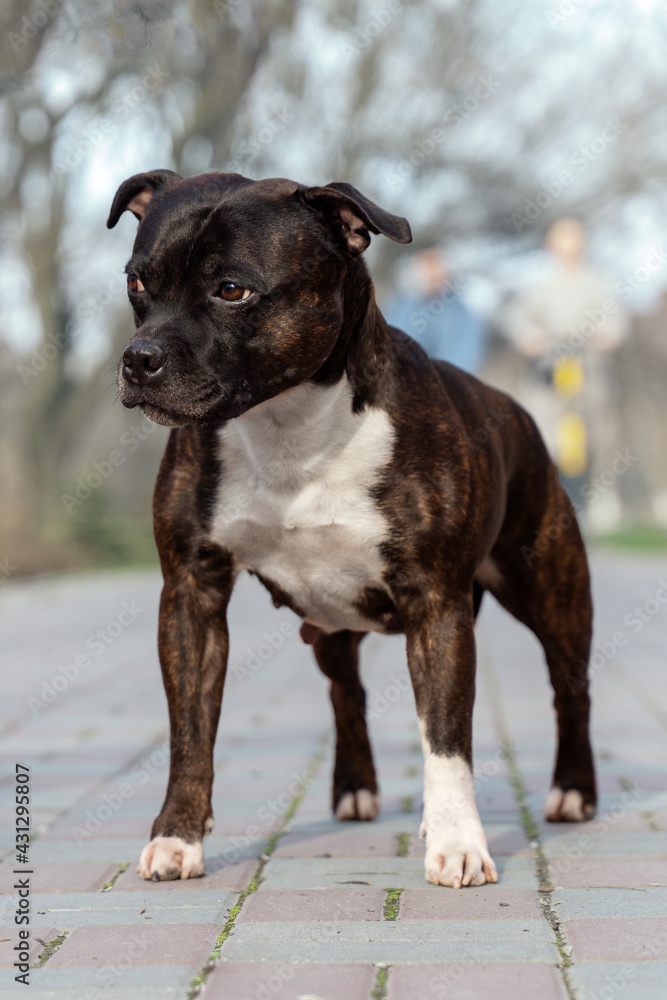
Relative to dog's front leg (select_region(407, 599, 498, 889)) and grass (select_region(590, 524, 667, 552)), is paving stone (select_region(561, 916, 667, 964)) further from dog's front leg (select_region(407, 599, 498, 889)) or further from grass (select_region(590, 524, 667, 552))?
grass (select_region(590, 524, 667, 552))

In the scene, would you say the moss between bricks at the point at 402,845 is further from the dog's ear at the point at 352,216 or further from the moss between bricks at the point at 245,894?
the dog's ear at the point at 352,216

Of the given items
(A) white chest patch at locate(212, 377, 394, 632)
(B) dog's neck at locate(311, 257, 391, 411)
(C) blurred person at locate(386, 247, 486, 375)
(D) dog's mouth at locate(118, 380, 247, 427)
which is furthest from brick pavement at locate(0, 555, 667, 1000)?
(C) blurred person at locate(386, 247, 486, 375)

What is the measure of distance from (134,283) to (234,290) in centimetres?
31

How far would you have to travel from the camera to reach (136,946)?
8.29ft

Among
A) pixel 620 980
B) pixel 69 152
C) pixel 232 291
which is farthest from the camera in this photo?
pixel 69 152

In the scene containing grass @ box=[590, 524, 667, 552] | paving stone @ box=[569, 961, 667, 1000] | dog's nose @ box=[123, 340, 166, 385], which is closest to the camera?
paving stone @ box=[569, 961, 667, 1000]

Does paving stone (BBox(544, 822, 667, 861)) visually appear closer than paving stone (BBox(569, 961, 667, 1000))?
No

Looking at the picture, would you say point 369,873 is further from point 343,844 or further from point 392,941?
point 392,941

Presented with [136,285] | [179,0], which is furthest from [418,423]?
[179,0]

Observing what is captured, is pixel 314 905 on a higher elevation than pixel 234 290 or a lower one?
→ lower

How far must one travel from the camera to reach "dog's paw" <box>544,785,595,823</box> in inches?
143

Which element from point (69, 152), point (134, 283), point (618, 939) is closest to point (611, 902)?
point (618, 939)

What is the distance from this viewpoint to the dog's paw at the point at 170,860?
3053 millimetres

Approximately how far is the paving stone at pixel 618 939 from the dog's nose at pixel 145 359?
5.04ft
